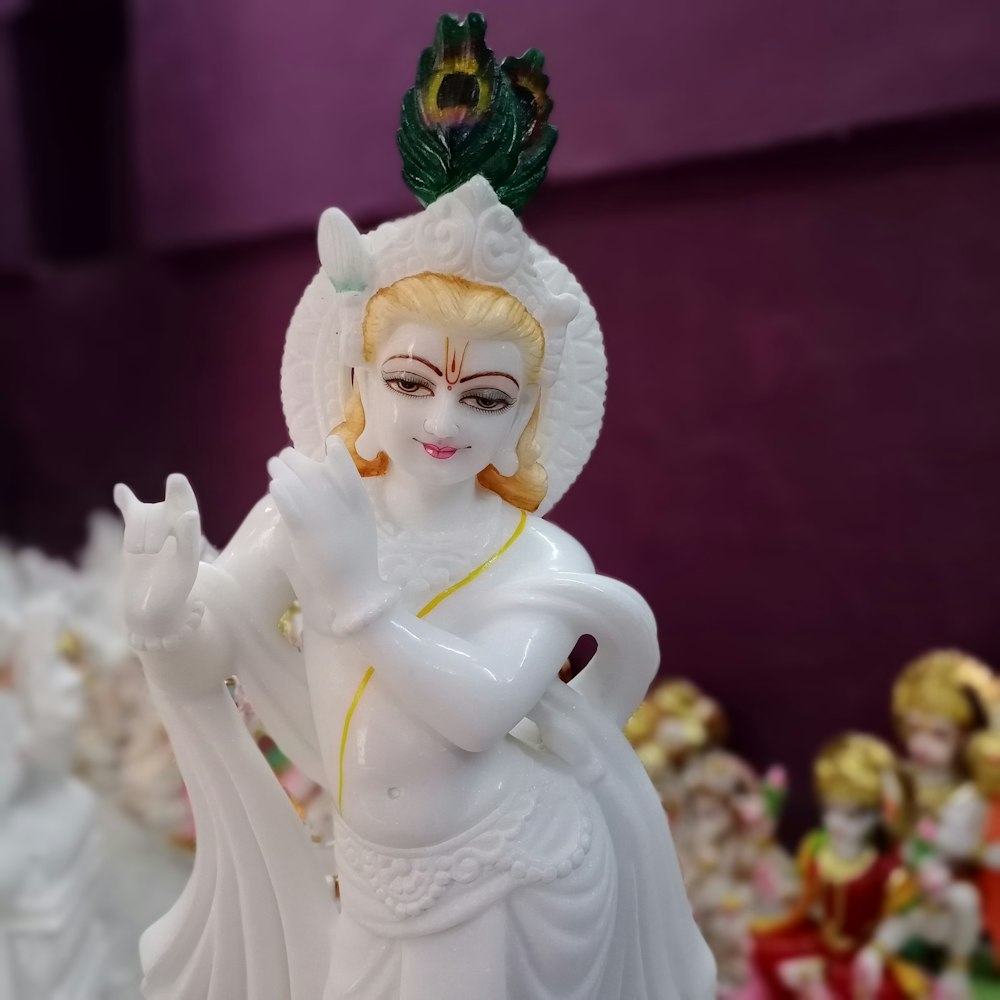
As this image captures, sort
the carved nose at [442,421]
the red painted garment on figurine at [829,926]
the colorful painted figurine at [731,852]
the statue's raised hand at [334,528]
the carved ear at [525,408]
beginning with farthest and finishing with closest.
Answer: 1. the colorful painted figurine at [731,852]
2. the red painted garment on figurine at [829,926]
3. the carved ear at [525,408]
4. the carved nose at [442,421]
5. the statue's raised hand at [334,528]

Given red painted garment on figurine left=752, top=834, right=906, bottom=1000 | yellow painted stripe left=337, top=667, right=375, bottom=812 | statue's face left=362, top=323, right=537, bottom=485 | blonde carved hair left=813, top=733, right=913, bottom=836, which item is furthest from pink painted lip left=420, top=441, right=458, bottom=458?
red painted garment on figurine left=752, top=834, right=906, bottom=1000

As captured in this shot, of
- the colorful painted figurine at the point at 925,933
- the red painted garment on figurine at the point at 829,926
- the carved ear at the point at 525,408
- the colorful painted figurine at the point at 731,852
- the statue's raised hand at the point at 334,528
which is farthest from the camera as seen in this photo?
the colorful painted figurine at the point at 731,852

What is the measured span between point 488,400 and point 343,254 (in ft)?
0.74

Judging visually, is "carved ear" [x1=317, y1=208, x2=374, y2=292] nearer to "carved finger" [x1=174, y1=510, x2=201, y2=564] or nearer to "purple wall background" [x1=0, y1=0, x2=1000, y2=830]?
"carved finger" [x1=174, y1=510, x2=201, y2=564]

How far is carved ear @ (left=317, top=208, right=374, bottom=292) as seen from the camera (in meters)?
1.02

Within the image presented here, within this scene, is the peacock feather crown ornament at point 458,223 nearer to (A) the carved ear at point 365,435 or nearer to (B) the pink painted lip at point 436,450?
(A) the carved ear at point 365,435

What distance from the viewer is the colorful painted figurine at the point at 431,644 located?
978mm

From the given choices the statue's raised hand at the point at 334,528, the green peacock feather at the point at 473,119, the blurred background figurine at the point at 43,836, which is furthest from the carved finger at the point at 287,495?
the blurred background figurine at the point at 43,836

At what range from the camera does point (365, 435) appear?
110 cm

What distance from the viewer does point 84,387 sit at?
376 cm

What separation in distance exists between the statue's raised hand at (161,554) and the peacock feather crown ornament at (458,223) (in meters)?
0.25

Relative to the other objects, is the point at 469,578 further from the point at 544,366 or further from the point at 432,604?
the point at 544,366

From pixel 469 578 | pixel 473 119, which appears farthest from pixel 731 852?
pixel 473 119

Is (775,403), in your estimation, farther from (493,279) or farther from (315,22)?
(315,22)
